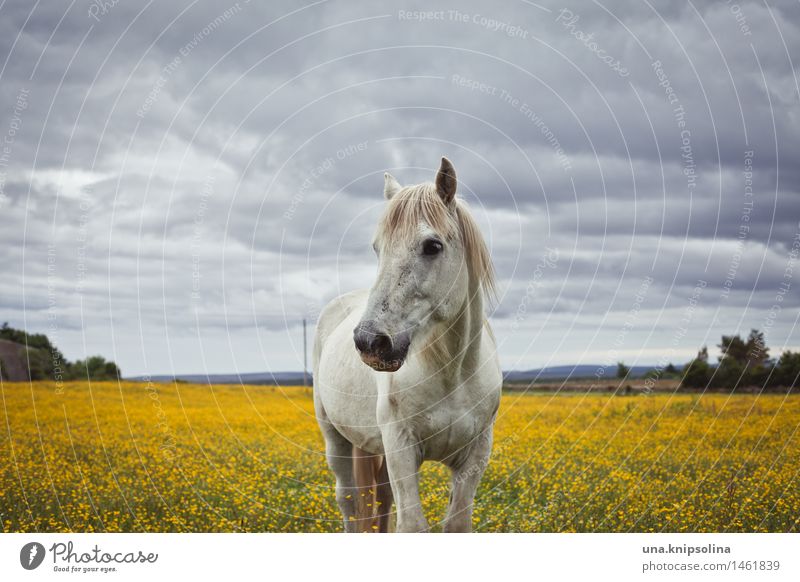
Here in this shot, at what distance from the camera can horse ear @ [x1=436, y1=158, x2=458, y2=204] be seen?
4.93 m

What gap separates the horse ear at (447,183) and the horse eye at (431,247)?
452 mm

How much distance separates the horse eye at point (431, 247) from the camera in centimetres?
473

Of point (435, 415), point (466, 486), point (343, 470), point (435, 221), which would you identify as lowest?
point (343, 470)

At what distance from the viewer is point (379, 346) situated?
440cm

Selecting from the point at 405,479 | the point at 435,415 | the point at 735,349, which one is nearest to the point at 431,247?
the point at 435,415

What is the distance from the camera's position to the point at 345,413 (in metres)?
6.71

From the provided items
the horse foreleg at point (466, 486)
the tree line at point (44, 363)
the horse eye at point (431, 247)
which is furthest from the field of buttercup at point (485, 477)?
the tree line at point (44, 363)

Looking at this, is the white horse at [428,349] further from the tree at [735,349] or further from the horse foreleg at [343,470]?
the tree at [735,349]

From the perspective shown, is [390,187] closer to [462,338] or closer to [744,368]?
[462,338]

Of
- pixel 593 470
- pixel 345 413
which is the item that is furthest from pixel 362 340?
Answer: pixel 593 470

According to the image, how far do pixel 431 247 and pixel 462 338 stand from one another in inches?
37.5

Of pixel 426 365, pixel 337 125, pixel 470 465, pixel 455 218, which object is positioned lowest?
pixel 470 465

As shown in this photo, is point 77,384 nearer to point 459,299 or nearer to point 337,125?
point 337,125
